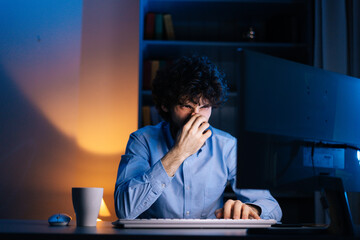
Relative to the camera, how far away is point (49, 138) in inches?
105

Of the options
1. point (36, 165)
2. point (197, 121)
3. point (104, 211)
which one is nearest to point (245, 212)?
point (197, 121)

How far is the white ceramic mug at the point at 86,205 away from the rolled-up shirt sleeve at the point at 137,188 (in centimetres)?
22

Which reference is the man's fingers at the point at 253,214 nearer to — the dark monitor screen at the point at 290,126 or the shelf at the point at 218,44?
the dark monitor screen at the point at 290,126

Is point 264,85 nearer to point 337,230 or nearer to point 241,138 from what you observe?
point 241,138

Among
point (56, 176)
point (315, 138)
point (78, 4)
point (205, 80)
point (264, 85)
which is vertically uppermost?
point (78, 4)

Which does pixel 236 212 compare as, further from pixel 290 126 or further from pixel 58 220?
pixel 58 220

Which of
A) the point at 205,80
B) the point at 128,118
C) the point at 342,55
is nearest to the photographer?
the point at 205,80

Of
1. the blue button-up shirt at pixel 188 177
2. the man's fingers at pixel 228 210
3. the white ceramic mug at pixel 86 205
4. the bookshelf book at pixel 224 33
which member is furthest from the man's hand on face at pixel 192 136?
the bookshelf book at pixel 224 33

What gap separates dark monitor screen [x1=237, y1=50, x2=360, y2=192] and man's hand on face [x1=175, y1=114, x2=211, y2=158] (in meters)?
0.49

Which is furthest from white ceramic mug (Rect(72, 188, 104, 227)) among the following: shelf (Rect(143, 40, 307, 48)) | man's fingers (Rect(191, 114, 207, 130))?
shelf (Rect(143, 40, 307, 48))

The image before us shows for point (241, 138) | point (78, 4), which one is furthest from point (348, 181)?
point (78, 4)

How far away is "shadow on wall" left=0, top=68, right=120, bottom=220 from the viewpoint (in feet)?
8.41

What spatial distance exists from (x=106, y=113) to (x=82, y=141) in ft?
0.88

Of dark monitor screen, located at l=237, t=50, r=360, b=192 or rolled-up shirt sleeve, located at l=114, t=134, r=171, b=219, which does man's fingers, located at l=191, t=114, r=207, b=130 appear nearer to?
rolled-up shirt sleeve, located at l=114, t=134, r=171, b=219
